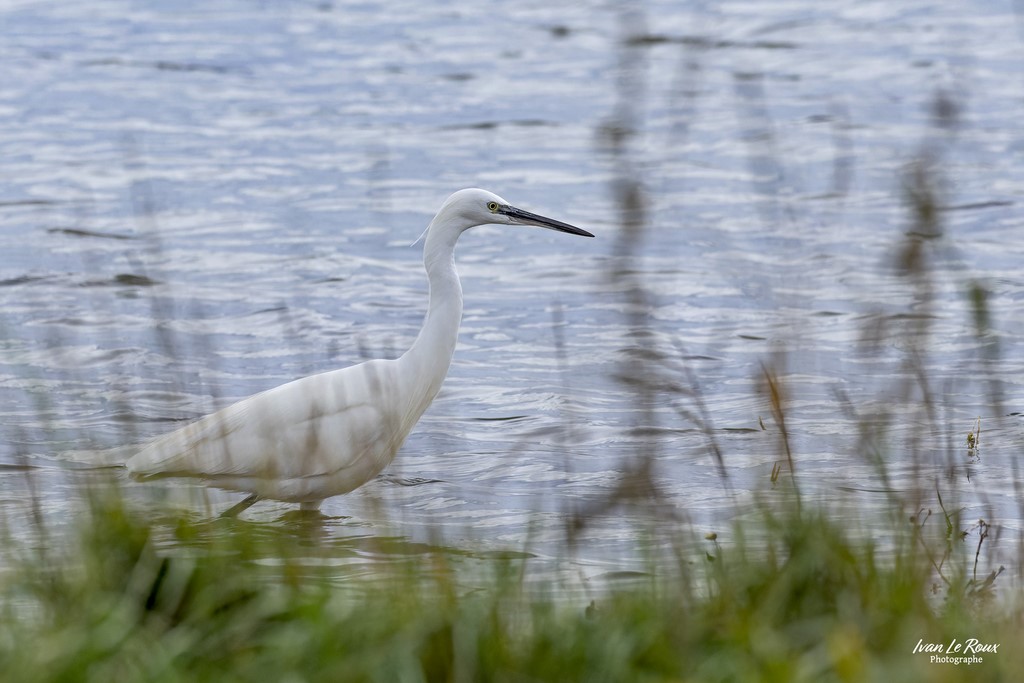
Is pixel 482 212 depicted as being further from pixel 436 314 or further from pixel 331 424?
pixel 331 424

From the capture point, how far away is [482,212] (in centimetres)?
536

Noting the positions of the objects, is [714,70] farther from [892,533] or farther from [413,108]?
[892,533]

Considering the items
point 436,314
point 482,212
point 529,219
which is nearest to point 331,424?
point 436,314

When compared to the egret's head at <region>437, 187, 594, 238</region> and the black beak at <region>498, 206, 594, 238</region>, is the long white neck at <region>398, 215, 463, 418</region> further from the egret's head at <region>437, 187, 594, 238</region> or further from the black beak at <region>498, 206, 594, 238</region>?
the black beak at <region>498, 206, 594, 238</region>

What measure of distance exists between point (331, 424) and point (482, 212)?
1.04 m

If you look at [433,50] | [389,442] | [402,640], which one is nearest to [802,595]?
[402,640]

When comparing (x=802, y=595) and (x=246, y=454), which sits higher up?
(x=802, y=595)

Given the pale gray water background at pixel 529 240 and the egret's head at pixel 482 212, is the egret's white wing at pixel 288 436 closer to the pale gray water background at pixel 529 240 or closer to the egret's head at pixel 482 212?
the pale gray water background at pixel 529 240

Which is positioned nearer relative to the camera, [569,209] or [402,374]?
[402,374]

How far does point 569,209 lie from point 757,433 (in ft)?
14.1

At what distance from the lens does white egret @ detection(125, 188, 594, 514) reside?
4.91 meters

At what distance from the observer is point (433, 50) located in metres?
14.6

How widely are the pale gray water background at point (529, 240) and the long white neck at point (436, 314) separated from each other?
1.55 feet

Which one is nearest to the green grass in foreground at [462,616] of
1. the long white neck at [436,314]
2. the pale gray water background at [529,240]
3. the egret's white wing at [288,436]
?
the pale gray water background at [529,240]
